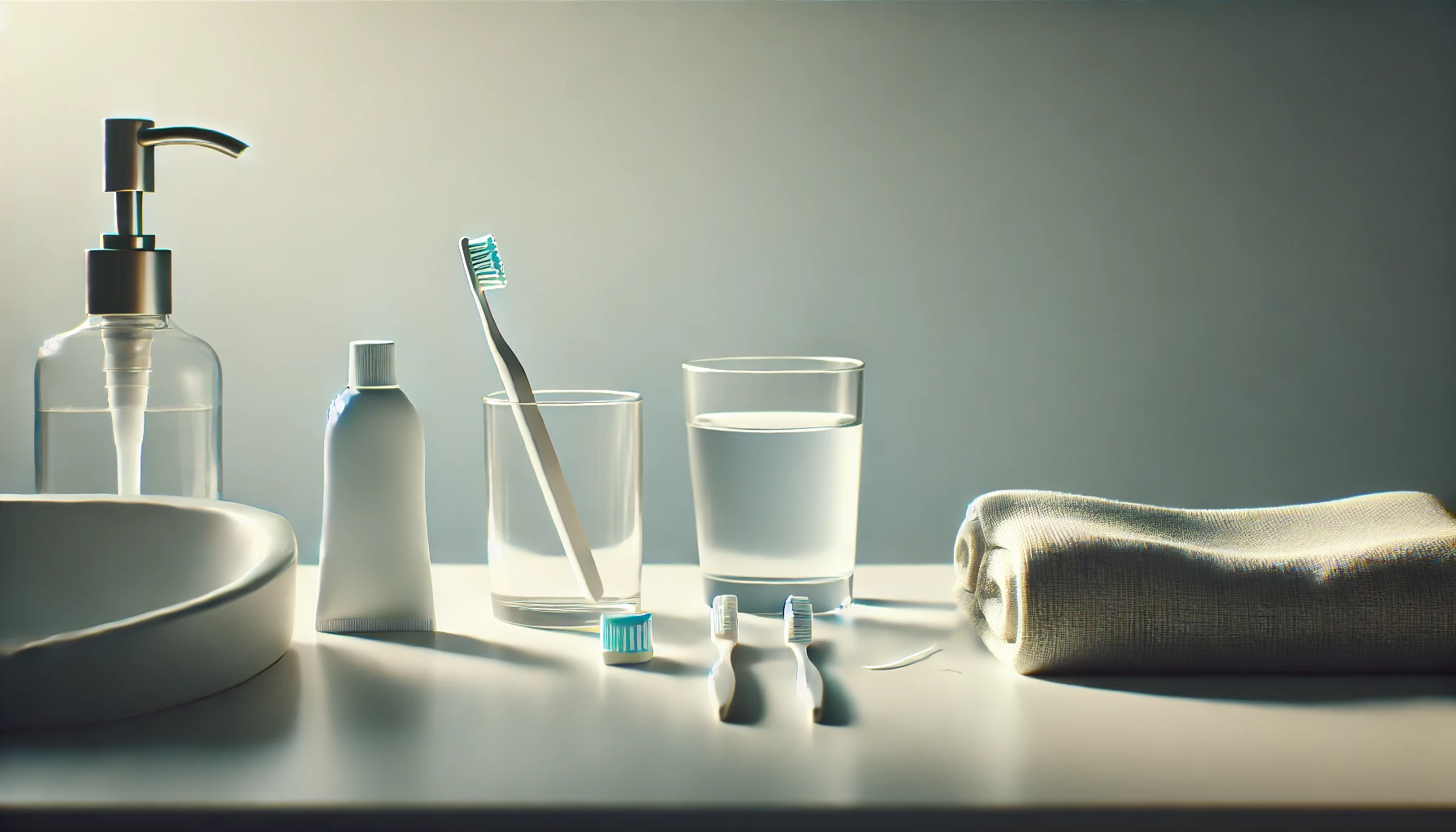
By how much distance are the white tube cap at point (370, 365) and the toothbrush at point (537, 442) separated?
0.06 m

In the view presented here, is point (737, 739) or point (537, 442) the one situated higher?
point (537, 442)

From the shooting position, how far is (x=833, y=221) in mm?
1075

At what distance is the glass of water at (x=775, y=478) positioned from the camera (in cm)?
58

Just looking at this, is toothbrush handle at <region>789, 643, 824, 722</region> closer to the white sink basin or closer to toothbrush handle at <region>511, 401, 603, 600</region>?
toothbrush handle at <region>511, 401, 603, 600</region>

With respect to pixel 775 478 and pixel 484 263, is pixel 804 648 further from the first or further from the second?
pixel 484 263

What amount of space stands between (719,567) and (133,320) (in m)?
0.39

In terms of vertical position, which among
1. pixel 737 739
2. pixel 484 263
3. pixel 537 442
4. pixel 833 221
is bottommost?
pixel 737 739

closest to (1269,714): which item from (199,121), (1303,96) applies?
(1303,96)

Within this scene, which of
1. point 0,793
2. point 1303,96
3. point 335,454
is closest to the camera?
point 0,793

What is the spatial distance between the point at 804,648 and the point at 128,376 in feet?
1.42

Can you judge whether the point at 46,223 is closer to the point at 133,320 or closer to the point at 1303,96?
the point at 133,320

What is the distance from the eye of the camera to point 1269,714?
17.0 inches

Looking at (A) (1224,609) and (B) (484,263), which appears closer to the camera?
(A) (1224,609)

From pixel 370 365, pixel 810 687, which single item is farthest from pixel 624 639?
pixel 370 365
